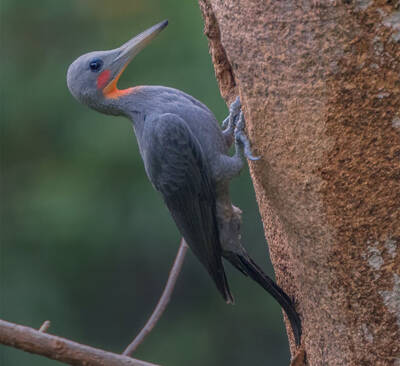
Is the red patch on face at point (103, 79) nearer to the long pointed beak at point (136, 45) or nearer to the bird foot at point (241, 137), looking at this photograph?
the long pointed beak at point (136, 45)

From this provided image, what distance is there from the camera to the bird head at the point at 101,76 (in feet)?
12.0

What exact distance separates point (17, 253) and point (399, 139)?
5.95 m

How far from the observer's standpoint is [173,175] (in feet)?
11.6

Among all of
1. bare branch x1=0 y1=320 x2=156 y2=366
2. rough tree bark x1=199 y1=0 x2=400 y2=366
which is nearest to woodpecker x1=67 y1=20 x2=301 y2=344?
rough tree bark x1=199 y1=0 x2=400 y2=366

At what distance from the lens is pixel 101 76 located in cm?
368

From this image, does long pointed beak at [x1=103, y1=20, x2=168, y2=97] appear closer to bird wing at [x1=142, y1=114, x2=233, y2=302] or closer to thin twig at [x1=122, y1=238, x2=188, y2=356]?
bird wing at [x1=142, y1=114, x2=233, y2=302]

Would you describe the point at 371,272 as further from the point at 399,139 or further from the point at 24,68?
the point at 24,68

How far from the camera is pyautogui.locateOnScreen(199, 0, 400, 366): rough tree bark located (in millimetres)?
2541

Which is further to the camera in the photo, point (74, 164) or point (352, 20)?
point (74, 164)

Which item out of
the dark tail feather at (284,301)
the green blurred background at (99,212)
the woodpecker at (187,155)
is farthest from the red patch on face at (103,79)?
the green blurred background at (99,212)

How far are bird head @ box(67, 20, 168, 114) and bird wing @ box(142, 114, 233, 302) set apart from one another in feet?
0.95

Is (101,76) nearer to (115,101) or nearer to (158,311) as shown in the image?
(115,101)

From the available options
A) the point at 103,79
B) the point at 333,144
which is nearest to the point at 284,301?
the point at 333,144

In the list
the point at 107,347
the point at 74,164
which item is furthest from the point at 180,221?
the point at 107,347
